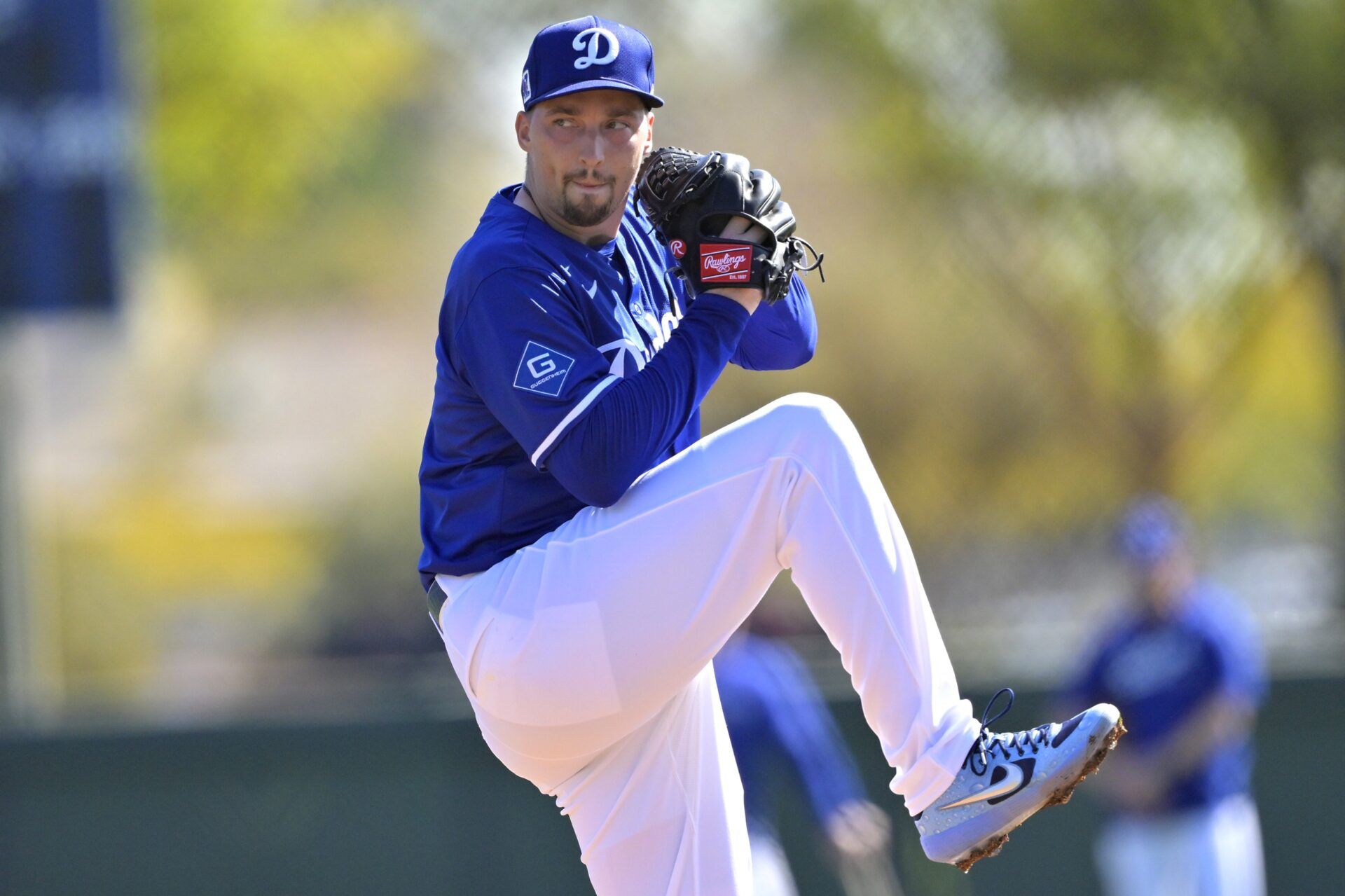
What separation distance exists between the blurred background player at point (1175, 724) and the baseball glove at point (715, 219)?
3.83 m

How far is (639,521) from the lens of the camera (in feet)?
8.61

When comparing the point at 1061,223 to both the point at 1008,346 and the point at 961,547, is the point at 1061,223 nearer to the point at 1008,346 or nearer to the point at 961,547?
the point at 1008,346

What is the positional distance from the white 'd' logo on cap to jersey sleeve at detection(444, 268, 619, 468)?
357 millimetres

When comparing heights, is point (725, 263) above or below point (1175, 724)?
above

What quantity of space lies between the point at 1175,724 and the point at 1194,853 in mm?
461

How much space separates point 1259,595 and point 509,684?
330 inches

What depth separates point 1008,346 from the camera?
9.99 meters

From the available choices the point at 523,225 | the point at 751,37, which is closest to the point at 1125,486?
the point at 751,37

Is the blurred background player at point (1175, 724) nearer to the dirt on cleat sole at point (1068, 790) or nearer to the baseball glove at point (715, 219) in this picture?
the dirt on cleat sole at point (1068, 790)

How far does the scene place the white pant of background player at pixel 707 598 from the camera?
2.54 m

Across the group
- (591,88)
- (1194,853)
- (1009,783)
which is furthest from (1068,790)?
(1194,853)

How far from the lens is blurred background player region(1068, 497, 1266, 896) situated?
595 cm

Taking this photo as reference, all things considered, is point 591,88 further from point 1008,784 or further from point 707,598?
point 1008,784

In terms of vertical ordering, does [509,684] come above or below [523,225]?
below
